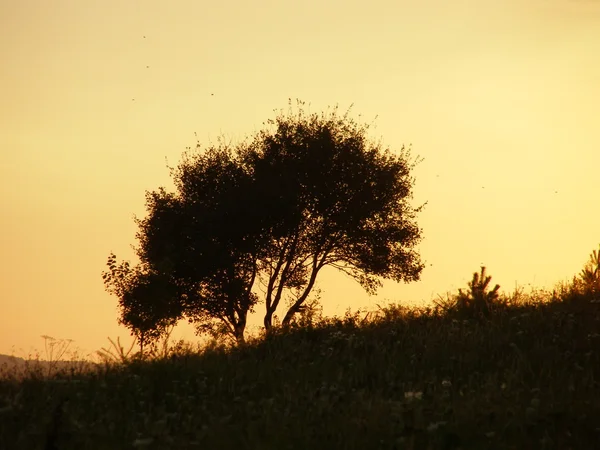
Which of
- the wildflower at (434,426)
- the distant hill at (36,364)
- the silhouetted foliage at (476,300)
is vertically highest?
the silhouetted foliage at (476,300)

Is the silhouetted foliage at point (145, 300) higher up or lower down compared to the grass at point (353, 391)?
higher up

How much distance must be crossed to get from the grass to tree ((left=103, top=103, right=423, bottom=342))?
64.6 ft

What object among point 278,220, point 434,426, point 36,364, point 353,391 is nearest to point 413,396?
point 353,391

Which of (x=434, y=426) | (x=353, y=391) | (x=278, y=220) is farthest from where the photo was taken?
(x=278, y=220)

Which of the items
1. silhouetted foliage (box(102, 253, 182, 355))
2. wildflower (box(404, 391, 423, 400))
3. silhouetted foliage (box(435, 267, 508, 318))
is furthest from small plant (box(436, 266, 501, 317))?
silhouetted foliage (box(102, 253, 182, 355))

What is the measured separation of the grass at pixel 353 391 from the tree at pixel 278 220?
776 inches

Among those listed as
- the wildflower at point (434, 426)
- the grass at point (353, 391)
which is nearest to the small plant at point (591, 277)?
the grass at point (353, 391)

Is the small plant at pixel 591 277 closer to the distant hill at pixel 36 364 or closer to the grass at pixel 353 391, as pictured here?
the grass at pixel 353 391

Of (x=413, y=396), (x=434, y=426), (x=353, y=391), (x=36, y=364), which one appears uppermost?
(x=36, y=364)

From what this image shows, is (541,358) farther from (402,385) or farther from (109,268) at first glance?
(109,268)

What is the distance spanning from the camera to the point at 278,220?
130 feet

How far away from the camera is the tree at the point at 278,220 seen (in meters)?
39.4

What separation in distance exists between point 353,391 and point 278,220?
26.8 meters

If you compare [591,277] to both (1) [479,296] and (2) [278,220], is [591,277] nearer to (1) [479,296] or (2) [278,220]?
(1) [479,296]
